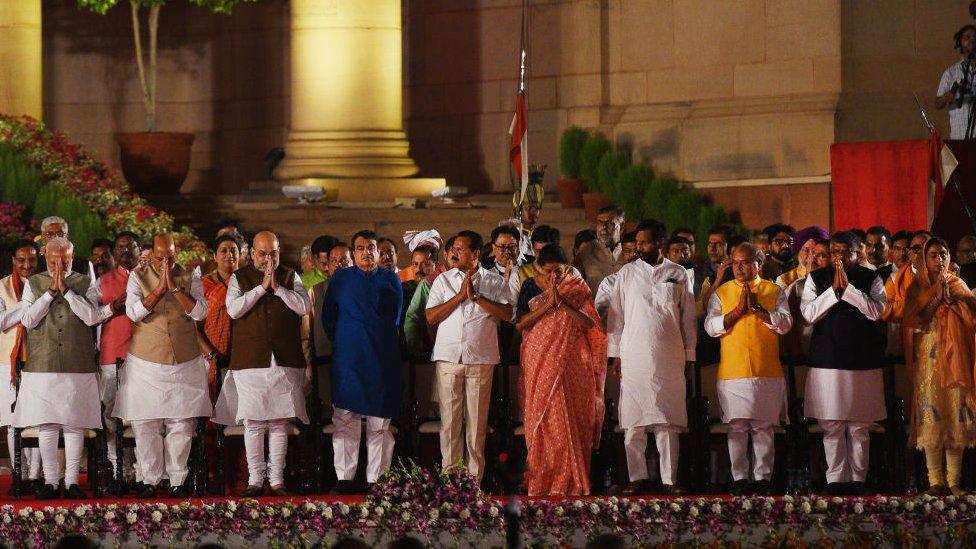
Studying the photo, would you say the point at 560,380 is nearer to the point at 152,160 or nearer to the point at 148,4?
the point at 152,160

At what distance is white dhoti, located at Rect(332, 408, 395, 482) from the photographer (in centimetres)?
1245

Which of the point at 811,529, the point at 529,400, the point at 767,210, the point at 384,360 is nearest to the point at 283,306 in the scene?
the point at 384,360

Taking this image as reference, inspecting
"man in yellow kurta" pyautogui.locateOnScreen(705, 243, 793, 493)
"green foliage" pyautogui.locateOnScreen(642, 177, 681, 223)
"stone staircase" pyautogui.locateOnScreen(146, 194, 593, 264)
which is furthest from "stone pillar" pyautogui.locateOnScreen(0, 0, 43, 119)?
"man in yellow kurta" pyautogui.locateOnScreen(705, 243, 793, 493)

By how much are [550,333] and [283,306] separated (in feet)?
5.29

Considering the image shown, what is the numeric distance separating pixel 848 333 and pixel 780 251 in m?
1.95

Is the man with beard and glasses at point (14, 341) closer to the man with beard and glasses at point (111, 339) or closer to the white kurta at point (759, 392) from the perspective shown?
the man with beard and glasses at point (111, 339)

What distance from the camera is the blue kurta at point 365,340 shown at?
12391 mm

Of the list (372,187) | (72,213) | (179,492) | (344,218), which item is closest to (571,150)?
(372,187)

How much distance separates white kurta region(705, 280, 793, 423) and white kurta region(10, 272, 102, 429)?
3.78 m

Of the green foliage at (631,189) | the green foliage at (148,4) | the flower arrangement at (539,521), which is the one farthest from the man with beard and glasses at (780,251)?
the green foliage at (148,4)

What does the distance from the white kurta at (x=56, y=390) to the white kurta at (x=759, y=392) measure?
149 inches

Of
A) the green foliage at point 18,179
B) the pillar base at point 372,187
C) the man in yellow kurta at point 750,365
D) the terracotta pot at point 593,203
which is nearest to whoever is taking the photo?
the man in yellow kurta at point 750,365

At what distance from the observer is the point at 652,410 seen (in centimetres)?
1220

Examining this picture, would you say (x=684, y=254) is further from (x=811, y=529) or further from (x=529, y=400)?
(x=811, y=529)
